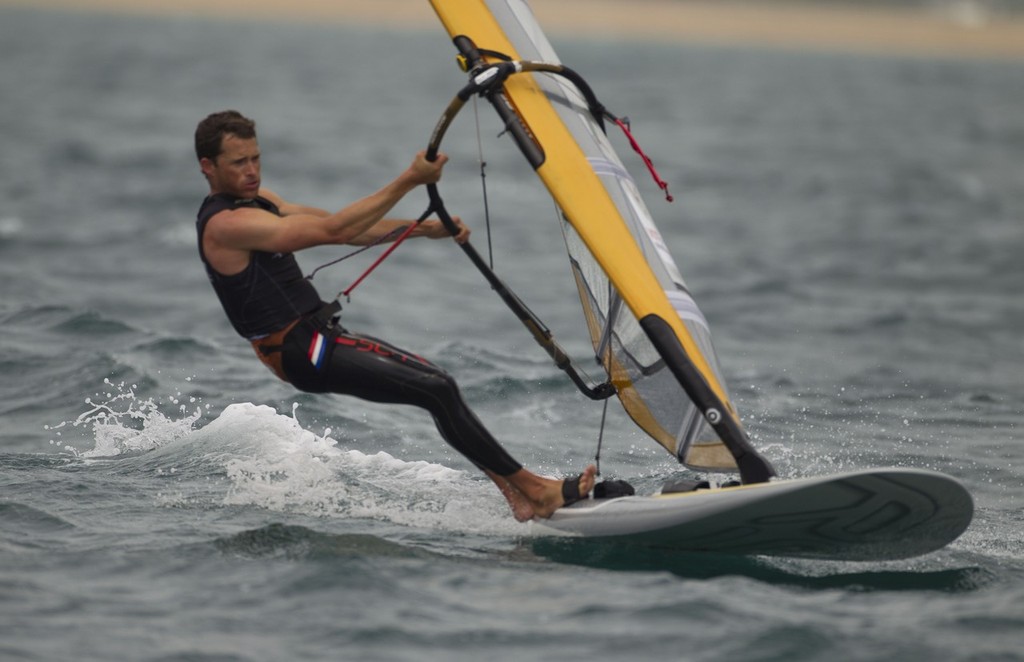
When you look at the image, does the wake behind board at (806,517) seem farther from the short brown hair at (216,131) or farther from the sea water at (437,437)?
the short brown hair at (216,131)

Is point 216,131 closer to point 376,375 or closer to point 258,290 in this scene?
point 258,290

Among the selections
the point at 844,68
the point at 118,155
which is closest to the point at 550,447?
the point at 118,155

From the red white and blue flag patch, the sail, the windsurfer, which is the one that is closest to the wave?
the windsurfer

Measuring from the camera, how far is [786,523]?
561 centimetres

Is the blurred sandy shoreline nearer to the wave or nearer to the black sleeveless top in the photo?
the wave

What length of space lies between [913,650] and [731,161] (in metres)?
24.8

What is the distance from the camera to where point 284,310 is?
602 centimetres

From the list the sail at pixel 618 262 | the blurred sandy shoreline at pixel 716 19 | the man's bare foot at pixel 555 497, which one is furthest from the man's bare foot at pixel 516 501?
the blurred sandy shoreline at pixel 716 19

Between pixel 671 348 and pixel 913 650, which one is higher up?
pixel 671 348

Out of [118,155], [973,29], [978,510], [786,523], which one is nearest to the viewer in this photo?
[786,523]

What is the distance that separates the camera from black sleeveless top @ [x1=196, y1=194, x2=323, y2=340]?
5.97 meters

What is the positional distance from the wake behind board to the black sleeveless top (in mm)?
1553

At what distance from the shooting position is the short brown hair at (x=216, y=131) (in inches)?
231

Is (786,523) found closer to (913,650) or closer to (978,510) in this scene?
(913,650)
